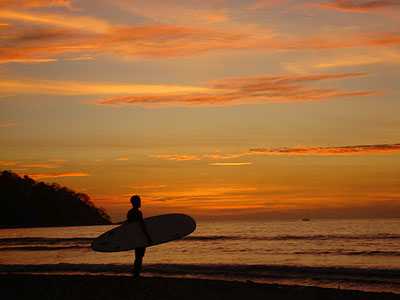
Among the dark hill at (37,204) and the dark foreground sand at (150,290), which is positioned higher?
the dark foreground sand at (150,290)

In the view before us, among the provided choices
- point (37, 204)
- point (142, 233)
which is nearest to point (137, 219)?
point (142, 233)

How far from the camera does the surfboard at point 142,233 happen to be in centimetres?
1370

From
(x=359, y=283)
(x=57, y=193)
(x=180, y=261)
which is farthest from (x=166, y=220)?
(x=57, y=193)

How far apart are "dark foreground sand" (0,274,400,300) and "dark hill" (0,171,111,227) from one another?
11762 cm

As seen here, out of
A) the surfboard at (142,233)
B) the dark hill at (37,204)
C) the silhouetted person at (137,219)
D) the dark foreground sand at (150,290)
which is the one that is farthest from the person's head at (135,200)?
the dark hill at (37,204)

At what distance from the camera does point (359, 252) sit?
37.7 m

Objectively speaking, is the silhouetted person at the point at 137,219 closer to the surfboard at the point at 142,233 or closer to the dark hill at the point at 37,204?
the surfboard at the point at 142,233

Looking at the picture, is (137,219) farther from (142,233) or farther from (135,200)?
(135,200)

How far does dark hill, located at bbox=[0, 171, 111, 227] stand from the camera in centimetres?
→ 13100

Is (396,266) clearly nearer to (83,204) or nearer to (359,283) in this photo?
(359,283)

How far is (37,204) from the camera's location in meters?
141

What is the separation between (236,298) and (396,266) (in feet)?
55.6

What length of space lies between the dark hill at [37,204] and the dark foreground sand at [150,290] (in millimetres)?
117615

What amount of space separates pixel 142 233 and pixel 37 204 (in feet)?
435
